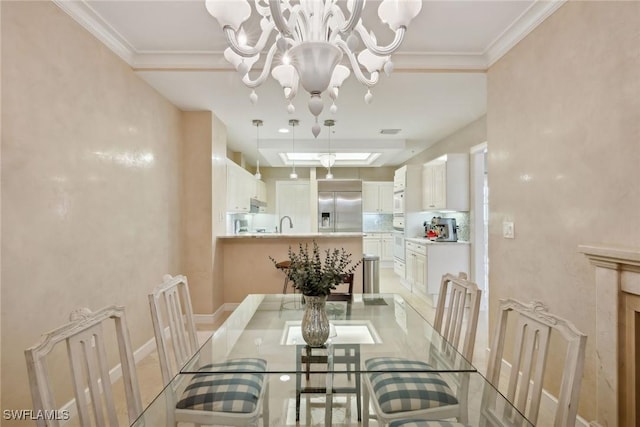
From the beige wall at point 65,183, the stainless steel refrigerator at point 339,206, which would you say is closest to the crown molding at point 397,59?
the beige wall at point 65,183

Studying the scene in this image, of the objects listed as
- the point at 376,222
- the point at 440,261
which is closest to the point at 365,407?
the point at 440,261

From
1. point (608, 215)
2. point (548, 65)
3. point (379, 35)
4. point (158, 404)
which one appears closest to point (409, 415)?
point (158, 404)

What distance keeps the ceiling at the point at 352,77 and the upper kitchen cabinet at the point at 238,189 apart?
72cm

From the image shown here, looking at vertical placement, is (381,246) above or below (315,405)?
above

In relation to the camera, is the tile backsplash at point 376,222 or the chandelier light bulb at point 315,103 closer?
the chandelier light bulb at point 315,103

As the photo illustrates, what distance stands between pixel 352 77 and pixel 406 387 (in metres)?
2.55

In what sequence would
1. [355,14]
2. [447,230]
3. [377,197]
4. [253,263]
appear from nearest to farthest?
[355,14] < [253,263] < [447,230] < [377,197]

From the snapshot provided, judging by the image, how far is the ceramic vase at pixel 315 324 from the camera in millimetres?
1748

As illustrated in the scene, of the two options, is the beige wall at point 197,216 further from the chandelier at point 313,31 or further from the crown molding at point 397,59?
the chandelier at point 313,31

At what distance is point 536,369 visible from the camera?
1.30 m

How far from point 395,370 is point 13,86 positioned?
2329 mm

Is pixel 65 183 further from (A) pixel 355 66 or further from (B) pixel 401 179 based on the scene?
(B) pixel 401 179

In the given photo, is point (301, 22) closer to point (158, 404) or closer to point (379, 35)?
point (379, 35)

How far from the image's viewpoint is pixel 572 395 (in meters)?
1.08
